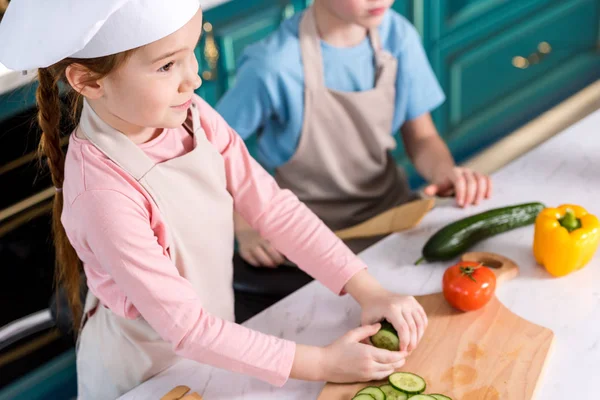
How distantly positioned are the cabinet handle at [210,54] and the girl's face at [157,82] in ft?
3.83

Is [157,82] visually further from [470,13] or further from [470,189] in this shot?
[470,13]

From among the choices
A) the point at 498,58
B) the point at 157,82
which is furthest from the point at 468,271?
the point at 498,58

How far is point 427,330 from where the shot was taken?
121 cm

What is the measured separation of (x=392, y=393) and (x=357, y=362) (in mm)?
70

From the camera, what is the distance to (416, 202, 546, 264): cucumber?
4.48 feet

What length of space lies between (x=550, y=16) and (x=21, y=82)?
236cm

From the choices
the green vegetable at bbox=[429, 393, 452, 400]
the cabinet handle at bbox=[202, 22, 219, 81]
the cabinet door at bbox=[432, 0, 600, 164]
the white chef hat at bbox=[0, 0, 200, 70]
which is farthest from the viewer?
the cabinet door at bbox=[432, 0, 600, 164]

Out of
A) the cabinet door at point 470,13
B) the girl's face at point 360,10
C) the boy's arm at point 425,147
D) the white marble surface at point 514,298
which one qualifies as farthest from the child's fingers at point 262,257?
the cabinet door at point 470,13

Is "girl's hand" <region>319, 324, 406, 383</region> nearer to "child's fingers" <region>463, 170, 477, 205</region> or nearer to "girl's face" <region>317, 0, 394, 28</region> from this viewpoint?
"child's fingers" <region>463, 170, 477, 205</region>

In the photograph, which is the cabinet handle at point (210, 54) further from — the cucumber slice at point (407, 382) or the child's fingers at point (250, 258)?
the cucumber slice at point (407, 382)

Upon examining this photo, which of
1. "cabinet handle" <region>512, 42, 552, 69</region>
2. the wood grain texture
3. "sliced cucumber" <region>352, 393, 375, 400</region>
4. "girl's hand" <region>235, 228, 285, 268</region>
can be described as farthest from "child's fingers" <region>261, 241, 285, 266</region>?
"cabinet handle" <region>512, 42, 552, 69</region>

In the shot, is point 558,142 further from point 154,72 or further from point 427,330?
point 154,72

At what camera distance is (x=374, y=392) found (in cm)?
108

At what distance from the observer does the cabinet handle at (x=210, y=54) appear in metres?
2.20
